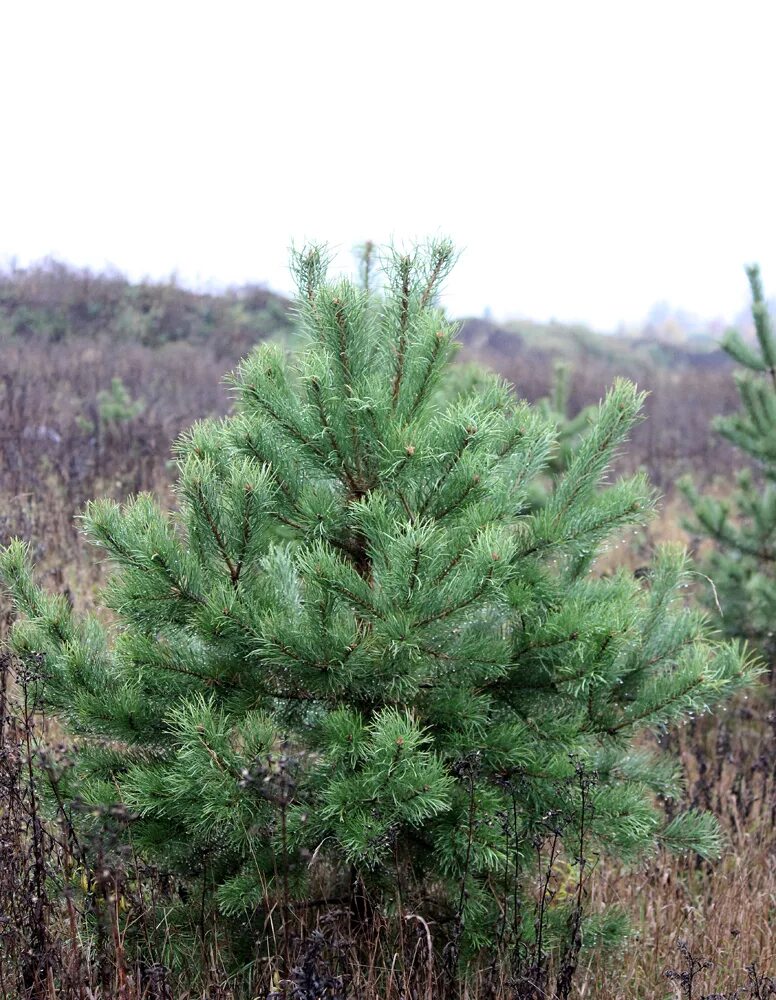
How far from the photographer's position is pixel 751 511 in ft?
19.4

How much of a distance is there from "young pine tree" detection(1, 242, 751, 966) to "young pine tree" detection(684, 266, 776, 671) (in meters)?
3.40

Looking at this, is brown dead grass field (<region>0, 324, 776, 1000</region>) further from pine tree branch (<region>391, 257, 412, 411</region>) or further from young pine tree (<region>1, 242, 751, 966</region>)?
pine tree branch (<region>391, 257, 412, 411</region>)

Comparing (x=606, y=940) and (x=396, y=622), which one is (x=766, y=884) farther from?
(x=396, y=622)

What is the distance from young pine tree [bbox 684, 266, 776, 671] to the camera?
564cm

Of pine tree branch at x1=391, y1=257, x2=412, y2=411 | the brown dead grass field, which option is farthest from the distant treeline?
pine tree branch at x1=391, y1=257, x2=412, y2=411

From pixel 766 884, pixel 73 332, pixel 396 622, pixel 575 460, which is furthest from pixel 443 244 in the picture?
pixel 73 332

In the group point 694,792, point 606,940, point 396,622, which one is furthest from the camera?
point 694,792

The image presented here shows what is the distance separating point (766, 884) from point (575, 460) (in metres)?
2.13

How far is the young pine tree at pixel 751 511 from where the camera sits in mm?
5645

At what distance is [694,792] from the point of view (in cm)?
421

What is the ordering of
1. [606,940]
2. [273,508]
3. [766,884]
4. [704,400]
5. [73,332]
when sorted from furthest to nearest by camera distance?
1. [704,400]
2. [73,332]
3. [766,884]
4. [606,940]
5. [273,508]

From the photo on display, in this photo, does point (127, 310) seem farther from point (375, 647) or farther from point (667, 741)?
point (375, 647)

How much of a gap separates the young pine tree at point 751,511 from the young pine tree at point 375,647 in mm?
3402

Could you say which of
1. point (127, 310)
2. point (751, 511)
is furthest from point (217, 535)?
point (127, 310)
